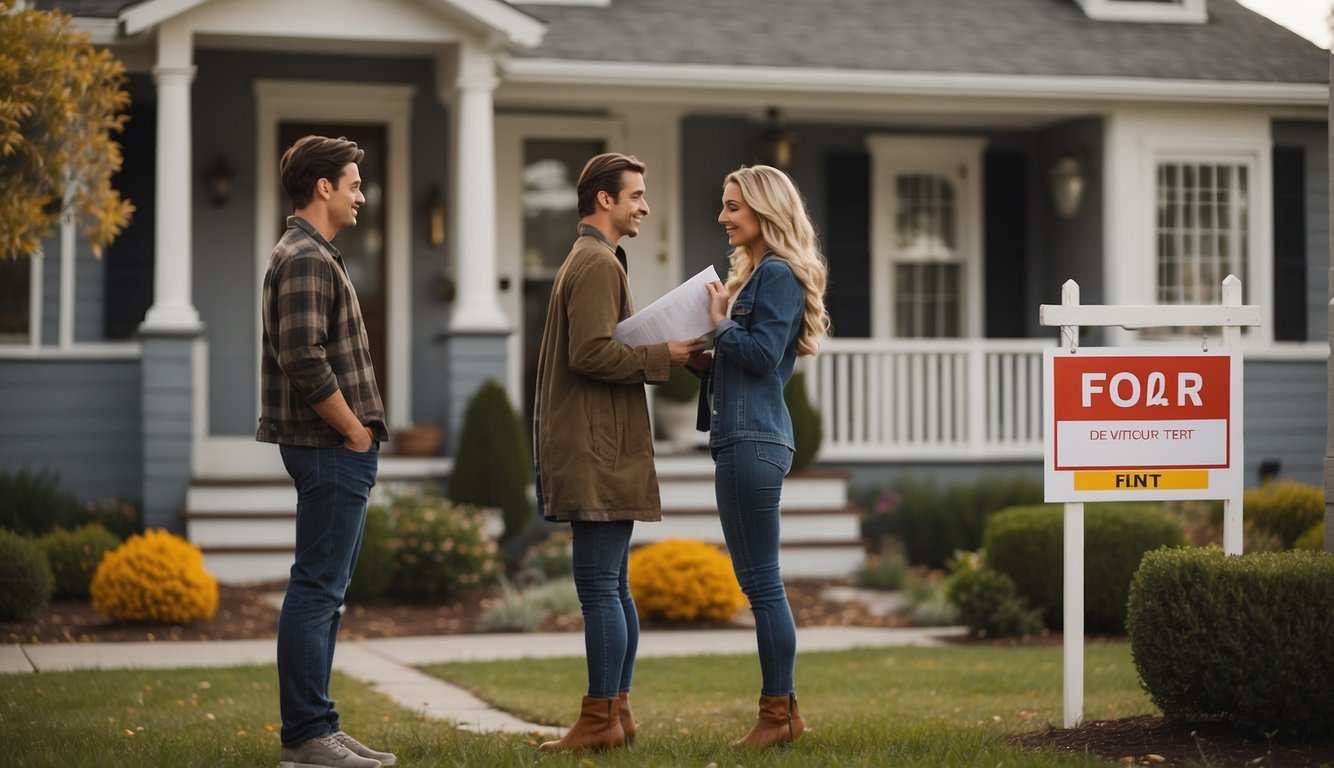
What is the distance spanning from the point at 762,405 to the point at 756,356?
0.18m

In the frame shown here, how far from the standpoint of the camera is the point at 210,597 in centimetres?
918

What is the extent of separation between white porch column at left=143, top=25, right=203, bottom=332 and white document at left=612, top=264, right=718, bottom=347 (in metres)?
6.55

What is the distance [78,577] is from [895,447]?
632cm

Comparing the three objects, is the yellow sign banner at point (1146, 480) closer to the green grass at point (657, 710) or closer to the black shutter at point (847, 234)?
the green grass at point (657, 710)

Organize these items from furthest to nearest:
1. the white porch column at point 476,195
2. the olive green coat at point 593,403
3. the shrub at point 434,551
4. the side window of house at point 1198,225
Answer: the side window of house at point 1198,225, the white porch column at point 476,195, the shrub at point 434,551, the olive green coat at point 593,403

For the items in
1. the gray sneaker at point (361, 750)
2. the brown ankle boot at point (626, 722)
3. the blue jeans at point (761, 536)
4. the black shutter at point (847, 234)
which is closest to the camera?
the gray sneaker at point (361, 750)

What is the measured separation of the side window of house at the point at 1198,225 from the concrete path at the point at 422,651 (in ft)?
16.1

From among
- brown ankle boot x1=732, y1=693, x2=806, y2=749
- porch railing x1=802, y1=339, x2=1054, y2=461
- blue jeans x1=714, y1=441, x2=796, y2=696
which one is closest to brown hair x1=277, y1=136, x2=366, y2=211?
blue jeans x1=714, y1=441, x2=796, y2=696

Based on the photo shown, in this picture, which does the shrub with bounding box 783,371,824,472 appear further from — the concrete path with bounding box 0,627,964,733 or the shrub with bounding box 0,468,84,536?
the shrub with bounding box 0,468,84,536

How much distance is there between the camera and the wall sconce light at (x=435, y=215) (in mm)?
12414

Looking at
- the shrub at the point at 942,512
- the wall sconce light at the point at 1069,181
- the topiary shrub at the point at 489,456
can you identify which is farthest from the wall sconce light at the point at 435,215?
the wall sconce light at the point at 1069,181

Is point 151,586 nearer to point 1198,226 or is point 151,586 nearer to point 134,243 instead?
point 134,243

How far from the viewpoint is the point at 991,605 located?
902 cm

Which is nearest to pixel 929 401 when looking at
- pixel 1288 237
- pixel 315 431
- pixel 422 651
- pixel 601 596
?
pixel 1288 237
